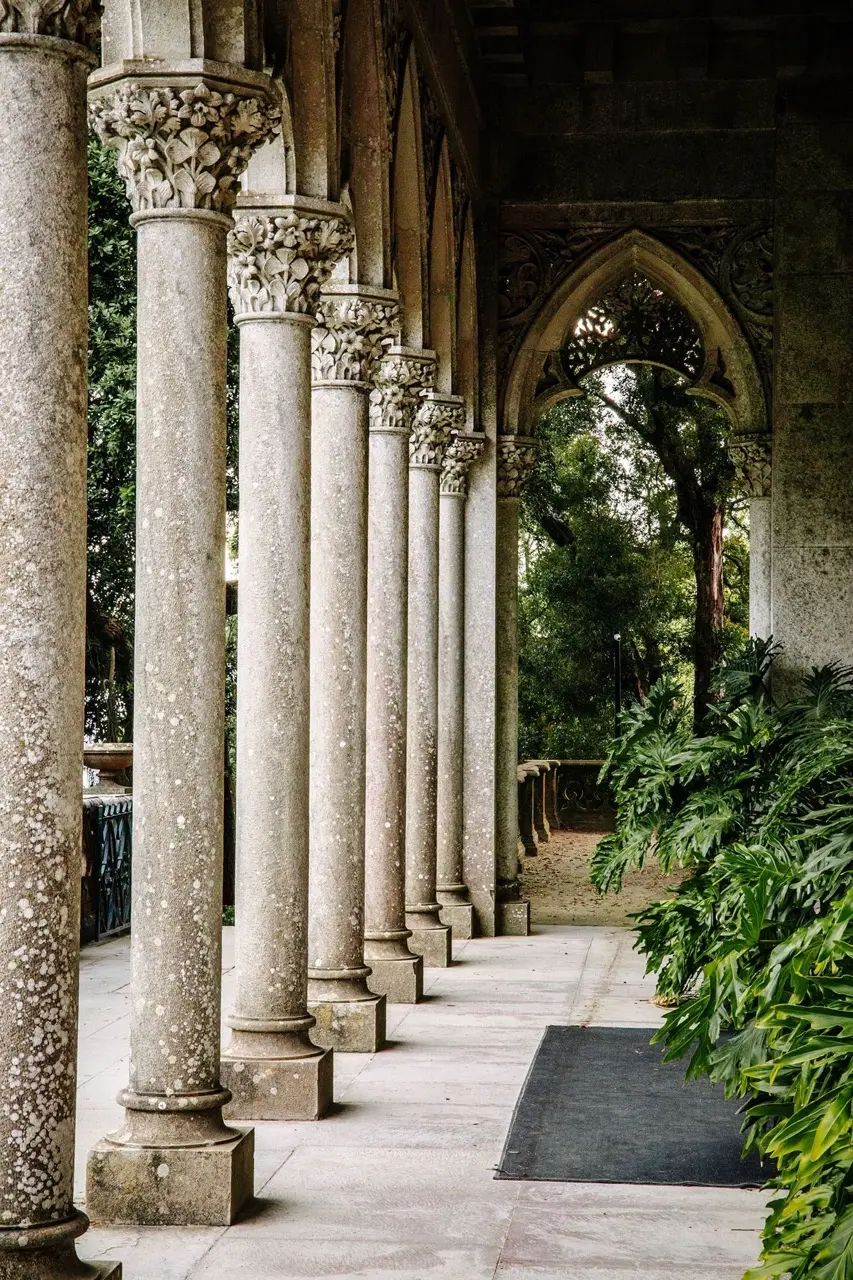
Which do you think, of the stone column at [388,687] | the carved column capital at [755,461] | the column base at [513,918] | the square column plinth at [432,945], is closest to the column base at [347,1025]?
the stone column at [388,687]

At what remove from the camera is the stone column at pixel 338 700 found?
9070 millimetres

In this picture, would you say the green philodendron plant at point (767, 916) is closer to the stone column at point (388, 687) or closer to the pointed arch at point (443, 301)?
the stone column at point (388, 687)

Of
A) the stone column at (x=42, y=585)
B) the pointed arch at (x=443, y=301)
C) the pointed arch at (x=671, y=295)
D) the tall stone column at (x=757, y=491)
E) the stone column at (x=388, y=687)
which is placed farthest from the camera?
the pointed arch at (x=671, y=295)

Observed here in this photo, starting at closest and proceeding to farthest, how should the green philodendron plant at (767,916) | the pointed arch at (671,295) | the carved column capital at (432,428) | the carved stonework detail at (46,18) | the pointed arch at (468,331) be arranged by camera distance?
the green philodendron plant at (767,916), the carved stonework detail at (46,18), the carved column capital at (432,428), the pointed arch at (468,331), the pointed arch at (671,295)

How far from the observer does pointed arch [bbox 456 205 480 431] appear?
553 inches

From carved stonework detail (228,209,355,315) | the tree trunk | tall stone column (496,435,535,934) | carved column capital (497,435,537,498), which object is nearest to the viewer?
carved stonework detail (228,209,355,315)

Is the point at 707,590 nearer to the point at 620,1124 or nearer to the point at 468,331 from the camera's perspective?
the point at 468,331

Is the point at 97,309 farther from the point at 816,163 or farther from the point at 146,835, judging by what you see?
the point at 146,835

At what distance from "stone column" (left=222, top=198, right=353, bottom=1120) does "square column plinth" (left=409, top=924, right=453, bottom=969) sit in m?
4.82

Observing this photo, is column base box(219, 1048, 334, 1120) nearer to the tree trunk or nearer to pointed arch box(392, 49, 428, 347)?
pointed arch box(392, 49, 428, 347)

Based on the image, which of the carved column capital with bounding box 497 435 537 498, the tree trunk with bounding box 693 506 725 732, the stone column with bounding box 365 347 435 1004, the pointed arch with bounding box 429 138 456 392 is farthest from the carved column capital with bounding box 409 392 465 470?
the tree trunk with bounding box 693 506 725 732

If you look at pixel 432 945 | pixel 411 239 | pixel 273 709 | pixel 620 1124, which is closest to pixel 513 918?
pixel 432 945

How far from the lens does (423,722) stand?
41.3ft

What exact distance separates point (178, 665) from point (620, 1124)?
124 inches
